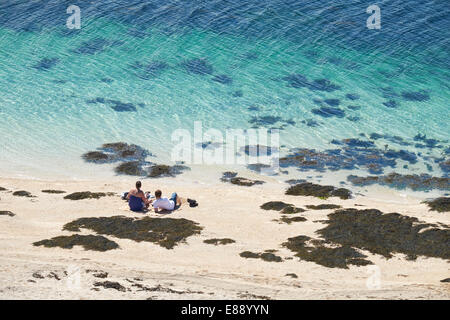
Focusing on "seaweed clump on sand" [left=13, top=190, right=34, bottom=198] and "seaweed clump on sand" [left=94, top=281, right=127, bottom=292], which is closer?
"seaweed clump on sand" [left=94, top=281, right=127, bottom=292]

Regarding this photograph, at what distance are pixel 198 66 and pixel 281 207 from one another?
18.1m

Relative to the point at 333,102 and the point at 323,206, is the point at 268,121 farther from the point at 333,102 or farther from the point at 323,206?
the point at 323,206

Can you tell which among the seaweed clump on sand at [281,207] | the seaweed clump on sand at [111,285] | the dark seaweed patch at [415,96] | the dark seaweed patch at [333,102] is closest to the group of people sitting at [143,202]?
the seaweed clump on sand at [281,207]

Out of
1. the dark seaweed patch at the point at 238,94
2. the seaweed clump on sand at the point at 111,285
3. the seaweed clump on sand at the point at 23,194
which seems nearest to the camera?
the seaweed clump on sand at the point at 111,285

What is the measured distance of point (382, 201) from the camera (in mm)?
30047

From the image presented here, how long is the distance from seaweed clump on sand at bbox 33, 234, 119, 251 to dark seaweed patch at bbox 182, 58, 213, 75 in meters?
21.0

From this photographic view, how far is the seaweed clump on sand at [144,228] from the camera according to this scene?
24109 mm

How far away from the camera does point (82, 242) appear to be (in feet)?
76.4

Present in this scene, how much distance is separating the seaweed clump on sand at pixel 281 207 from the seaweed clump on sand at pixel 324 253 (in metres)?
3.01

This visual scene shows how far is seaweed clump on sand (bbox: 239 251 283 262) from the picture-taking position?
22.4m

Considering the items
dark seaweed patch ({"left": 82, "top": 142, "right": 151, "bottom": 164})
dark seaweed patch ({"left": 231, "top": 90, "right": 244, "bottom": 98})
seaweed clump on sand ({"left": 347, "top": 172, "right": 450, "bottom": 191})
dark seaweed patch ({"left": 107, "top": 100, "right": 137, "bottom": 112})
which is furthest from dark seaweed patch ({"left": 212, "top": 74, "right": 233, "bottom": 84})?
seaweed clump on sand ({"left": 347, "top": 172, "right": 450, "bottom": 191})

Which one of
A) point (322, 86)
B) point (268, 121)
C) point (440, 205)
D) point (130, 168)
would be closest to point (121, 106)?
point (130, 168)

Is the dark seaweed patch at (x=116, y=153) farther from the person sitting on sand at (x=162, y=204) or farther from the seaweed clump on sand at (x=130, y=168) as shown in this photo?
the person sitting on sand at (x=162, y=204)

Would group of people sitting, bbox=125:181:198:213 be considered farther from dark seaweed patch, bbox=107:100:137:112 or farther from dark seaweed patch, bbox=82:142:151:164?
dark seaweed patch, bbox=107:100:137:112
